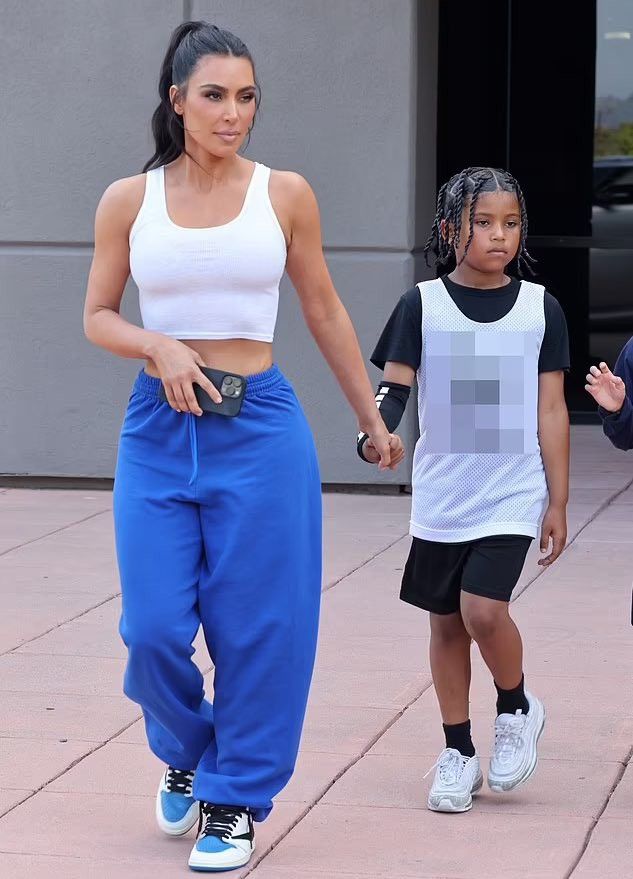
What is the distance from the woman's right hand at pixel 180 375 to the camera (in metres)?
3.76

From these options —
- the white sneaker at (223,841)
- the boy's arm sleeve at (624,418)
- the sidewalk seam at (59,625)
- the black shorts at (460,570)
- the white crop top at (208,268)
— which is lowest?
the sidewalk seam at (59,625)

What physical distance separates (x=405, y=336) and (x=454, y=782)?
3.84 feet

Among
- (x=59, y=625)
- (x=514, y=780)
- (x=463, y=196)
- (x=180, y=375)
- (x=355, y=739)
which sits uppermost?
(x=463, y=196)

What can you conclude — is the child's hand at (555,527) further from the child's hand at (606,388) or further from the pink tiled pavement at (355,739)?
the pink tiled pavement at (355,739)

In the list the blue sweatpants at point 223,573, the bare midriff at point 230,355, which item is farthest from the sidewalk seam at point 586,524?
the bare midriff at point 230,355

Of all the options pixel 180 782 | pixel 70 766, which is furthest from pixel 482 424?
pixel 70 766

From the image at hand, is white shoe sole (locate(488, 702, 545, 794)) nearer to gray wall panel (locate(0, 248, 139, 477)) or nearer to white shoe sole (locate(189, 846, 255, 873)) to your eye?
white shoe sole (locate(189, 846, 255, 873))

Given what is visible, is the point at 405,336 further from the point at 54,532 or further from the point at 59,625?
the point at 54,532

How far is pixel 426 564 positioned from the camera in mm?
4387

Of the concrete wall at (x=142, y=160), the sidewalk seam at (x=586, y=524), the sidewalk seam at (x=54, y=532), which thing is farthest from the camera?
the concrete wall at (x=142, y=160)

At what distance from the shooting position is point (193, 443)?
3854mm

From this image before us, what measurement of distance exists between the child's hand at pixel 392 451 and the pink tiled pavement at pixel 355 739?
Result: 925mm

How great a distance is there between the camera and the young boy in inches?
169

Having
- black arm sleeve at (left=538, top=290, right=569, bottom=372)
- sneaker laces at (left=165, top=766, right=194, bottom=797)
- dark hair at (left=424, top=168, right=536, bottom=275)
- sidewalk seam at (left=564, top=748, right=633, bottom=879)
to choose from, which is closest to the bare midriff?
dark hair at (left=424, top=168, right=536, bottom=275)
